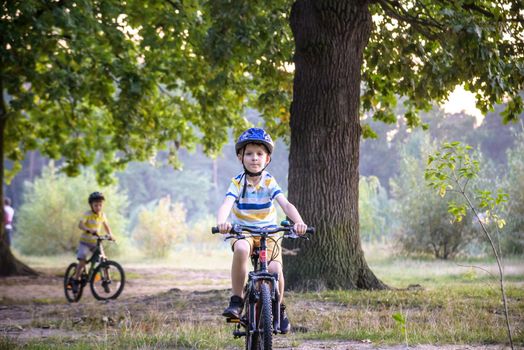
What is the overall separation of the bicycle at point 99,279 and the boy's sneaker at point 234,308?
8146 mm

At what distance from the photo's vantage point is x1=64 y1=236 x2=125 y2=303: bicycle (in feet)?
45.8

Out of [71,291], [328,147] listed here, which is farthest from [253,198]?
[71,291]

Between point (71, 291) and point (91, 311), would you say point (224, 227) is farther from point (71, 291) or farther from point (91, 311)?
point (71, 291)

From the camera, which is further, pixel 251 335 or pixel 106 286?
pixel 106 286

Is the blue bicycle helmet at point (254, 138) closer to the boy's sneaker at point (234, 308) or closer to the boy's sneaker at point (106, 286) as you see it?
the boy's sneaker at point (234, 308)

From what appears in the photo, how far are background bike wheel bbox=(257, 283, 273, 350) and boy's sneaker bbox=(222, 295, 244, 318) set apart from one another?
0.33 m

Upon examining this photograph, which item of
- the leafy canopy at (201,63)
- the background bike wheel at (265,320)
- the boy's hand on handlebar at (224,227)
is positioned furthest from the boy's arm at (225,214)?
the leafy canopy at (201,63)

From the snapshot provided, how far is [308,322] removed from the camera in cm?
852

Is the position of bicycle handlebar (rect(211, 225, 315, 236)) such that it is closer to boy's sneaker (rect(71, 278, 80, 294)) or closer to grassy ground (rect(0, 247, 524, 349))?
grassy ground (rect(0, 247, 524, 349))

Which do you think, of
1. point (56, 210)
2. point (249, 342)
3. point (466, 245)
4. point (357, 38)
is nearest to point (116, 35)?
point (357, 38)

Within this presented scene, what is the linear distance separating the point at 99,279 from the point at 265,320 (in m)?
8.98

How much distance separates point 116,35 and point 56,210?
18178 millimetres

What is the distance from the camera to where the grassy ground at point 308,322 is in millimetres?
7262

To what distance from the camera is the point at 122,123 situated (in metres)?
19.3
